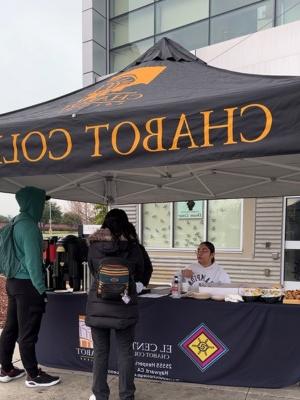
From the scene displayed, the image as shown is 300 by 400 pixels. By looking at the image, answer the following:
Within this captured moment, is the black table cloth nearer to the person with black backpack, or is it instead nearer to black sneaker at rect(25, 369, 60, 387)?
black sneaker at rect(25, 369, 60, 387)

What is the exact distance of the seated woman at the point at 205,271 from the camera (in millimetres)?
4500

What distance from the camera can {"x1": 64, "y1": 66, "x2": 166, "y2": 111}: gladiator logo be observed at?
10.2 feet

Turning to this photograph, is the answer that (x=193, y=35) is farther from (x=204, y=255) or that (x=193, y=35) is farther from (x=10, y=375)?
(x=10, y=375)

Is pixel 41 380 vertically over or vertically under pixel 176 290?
under

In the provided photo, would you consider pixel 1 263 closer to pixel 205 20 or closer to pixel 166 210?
pixel 166 210

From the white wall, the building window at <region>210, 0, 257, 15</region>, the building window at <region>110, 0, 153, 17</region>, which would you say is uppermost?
the building window at <region>110, 0, 153, 17</region>

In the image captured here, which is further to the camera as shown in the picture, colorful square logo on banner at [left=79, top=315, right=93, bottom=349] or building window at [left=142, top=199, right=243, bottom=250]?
building window at [left=142, top=199, right=243, bottom=250]

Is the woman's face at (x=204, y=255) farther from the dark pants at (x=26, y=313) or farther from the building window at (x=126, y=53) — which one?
the building window at (x=126, y=53)

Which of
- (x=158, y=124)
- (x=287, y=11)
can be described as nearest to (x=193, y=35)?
(x=287, y=11)

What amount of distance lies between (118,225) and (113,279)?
0.40 m

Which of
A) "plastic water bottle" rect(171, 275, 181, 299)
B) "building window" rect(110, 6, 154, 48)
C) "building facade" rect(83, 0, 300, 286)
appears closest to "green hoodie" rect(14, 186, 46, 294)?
"plastic water bottle" rect(171, 275, 181, 299)

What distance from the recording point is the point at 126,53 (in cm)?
1060

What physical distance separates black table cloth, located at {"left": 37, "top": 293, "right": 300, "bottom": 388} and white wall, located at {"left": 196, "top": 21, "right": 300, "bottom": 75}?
598 cm

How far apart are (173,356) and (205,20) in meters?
7.94
